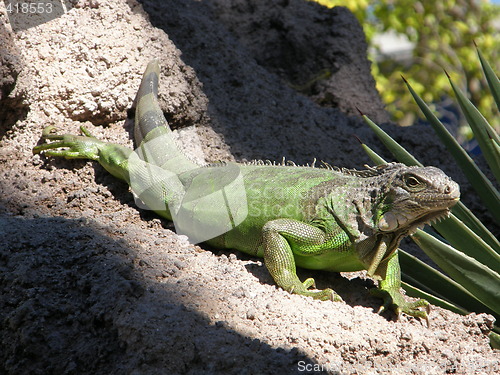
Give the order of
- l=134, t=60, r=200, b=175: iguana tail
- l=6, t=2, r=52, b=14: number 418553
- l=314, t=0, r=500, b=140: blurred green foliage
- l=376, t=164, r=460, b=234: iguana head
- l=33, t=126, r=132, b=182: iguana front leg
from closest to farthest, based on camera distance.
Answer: l=376, t=164, r=460, b=234: iguana head, l=33, t=126, r=132, b=182: iguana front leg, l=134, t=60, r=200, b=175: iguana tail, l=6, t=2, r=52, b=14: number 418553, l=314, t=0, r=500, b=140: blurred green foliage

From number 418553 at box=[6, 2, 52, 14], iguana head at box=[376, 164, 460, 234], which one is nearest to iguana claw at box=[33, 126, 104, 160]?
number 418553 at box=[6, 2, 52, 14]

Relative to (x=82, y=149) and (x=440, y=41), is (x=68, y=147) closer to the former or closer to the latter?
(x=82, y=149)

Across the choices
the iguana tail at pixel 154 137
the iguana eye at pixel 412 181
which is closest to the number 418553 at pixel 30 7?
the iguana tail at pixel 154 137

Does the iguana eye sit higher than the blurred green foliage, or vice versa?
the iguana eye

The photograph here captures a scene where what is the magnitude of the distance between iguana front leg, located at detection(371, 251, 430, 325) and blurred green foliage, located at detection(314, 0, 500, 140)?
669 cm

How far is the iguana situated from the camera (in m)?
3.13

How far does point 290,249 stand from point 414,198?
2.30 ft

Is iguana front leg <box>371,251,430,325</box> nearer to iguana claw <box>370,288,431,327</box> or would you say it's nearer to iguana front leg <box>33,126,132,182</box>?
iguana claw <box>370,288,431,327</box>

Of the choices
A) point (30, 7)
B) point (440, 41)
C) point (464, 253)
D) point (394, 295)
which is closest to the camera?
point (394, 295)

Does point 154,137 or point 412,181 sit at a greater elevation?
point 412,181

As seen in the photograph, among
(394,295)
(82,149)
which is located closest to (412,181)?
(394,295)

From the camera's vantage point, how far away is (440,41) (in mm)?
10016

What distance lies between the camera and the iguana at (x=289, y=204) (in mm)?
3127

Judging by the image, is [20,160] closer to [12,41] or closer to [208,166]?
[12,41]
